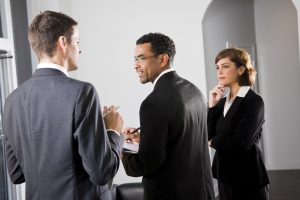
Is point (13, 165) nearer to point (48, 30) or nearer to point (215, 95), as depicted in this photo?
point (48, 30)

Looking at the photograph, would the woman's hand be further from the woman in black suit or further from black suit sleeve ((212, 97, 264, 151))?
black suit sleeve ((212, 97, 264, 151))

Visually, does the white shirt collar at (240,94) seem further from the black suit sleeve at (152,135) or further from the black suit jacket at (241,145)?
the black suit sleeve at (152,135)

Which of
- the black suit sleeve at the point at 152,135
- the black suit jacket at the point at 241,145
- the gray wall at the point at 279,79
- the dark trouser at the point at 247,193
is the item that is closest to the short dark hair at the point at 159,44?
the black suit sleeve at the point at 152,135

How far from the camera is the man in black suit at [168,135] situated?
5.87 feet

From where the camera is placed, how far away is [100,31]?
4.12 meters

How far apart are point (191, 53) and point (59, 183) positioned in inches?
109

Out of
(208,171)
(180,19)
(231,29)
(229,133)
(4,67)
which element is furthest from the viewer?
(231,29)

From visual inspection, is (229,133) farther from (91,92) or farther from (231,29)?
(231,29)

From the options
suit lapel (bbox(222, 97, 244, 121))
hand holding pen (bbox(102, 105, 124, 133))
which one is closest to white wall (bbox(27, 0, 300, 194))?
suit lapel (bbox(222, 97, 244, 121))

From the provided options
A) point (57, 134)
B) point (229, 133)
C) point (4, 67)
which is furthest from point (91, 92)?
point (4, 67)

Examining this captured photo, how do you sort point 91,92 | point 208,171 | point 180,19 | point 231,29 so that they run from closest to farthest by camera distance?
point 91,92 < point 208,171 < point 180,19 < point 231,29

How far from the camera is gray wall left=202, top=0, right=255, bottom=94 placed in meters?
4.42

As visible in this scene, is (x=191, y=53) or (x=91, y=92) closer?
(x=91, y=92)

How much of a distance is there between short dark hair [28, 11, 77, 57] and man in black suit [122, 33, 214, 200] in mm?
504
